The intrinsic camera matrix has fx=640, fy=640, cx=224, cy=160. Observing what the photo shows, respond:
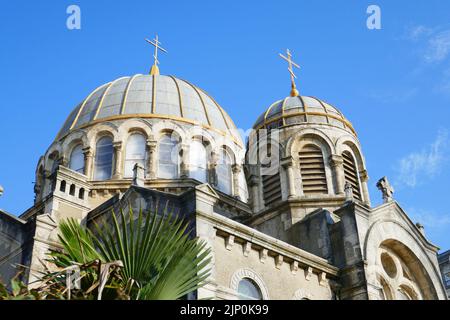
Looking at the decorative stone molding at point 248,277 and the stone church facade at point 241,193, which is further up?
the stone church facade at point 241,193

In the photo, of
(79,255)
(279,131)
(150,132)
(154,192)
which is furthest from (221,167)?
(79,255)

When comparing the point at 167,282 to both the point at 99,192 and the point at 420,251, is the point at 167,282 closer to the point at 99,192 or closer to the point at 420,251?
the point at 420,251

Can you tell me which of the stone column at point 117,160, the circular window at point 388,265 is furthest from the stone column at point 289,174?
the stone column at point 117,160

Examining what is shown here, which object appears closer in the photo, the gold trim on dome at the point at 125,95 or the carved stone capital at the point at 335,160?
the carved stone capital at the point at 335,160

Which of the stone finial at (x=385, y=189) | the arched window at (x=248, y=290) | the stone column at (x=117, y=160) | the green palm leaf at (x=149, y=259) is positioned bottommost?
the green palm leaf at (x=149, y=259)

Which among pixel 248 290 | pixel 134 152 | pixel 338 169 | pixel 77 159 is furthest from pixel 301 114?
pixel 77 159

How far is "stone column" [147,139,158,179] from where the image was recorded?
29953 mm

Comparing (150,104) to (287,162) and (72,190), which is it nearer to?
(72,190)

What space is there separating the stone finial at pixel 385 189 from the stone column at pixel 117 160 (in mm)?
11847

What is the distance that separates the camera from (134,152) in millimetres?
30875

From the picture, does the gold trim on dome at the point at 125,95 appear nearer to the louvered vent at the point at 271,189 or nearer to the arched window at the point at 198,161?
the arched window at the point at 198,161

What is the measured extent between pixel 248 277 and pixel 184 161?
13.1 metres

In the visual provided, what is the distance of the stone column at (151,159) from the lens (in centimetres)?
2995
